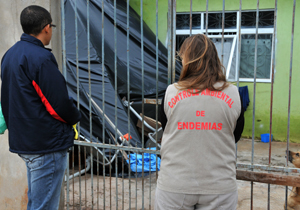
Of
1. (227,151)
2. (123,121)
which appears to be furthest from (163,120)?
(123,121)

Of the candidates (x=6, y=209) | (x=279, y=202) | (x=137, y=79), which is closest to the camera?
(x=6, y=209)

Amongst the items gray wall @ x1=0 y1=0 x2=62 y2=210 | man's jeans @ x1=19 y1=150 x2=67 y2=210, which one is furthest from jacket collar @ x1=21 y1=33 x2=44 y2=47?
gray wall @ x1=0 y1=0 x2=62 y2=210

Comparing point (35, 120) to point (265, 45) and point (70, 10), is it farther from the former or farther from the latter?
point (265, 45)

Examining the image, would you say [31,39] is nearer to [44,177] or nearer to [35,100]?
[35,100]

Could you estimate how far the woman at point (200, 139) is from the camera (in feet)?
5.18

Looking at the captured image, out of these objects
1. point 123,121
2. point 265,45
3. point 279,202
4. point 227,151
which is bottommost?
point 279,202

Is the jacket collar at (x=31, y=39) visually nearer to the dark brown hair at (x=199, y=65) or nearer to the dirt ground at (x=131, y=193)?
the dark brown hair at (x=199, y=65)

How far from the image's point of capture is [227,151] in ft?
5.33

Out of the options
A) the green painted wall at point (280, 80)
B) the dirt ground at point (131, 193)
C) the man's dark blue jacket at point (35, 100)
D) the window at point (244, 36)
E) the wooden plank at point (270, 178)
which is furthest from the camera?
the window at point (244, 36)

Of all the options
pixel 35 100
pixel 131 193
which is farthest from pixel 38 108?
pixel 131 193

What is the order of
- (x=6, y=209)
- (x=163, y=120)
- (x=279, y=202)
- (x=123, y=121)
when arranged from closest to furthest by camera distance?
(x=163, y=120), (x=6, y=209), (x=279, y=202), (x=123, y=121)

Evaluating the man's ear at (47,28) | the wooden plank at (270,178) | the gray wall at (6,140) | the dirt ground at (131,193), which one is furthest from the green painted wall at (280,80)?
the man's ear at (47,28)

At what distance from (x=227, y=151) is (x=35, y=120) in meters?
1.24

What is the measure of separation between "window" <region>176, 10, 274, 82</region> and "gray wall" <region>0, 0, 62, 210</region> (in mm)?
4990
